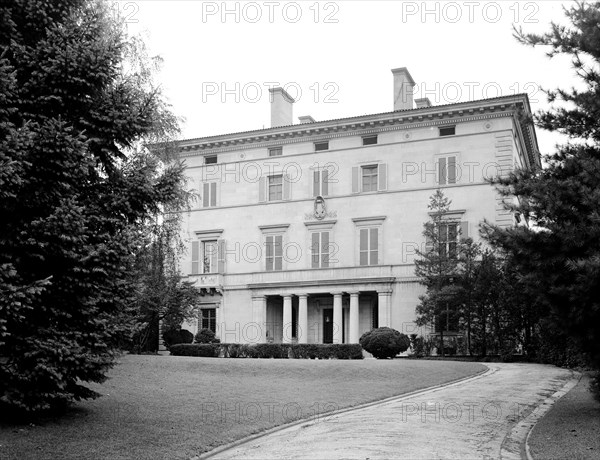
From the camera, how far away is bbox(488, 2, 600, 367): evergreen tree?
40.7 feet

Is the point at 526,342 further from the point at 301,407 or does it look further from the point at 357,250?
the point at 301,407

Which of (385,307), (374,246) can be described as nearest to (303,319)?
(385,307)

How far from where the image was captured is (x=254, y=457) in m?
11.1

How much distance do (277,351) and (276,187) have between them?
582 inches

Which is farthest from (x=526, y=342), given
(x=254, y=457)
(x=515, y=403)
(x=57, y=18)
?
(x=57, y=18)

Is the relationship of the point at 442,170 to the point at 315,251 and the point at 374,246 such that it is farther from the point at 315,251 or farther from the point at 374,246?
the point at 315,251

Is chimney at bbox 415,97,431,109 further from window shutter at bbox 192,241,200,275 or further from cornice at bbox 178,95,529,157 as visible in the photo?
window shutter at bbox 192,241,200,275

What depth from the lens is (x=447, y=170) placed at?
1543 inches

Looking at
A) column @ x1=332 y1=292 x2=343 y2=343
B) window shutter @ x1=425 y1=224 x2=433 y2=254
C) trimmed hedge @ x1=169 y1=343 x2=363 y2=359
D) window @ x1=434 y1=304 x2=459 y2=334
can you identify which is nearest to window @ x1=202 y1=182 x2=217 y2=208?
column @ x1=332 y1=292 x2=343 y2=343

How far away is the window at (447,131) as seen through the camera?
129ft

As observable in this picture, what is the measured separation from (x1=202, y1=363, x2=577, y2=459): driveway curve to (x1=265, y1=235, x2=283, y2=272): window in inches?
949

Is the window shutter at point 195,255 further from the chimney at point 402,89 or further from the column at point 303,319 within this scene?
the chimney at point 402,89

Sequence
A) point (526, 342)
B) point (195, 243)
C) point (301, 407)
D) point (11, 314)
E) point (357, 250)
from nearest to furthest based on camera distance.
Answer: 1. point (11, 314)
2. point (301, 407)
3. point (526, 342)
4. point (357, 250)
5. point (195, 243)

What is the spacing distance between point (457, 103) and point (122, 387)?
27351 mm
